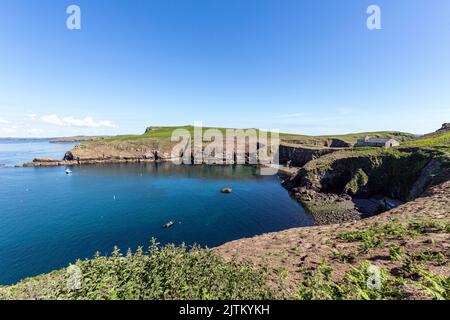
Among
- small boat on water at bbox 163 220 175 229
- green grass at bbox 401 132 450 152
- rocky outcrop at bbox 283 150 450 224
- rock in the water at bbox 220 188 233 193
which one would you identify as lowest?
small boat on water at bbox 163 220 175 229

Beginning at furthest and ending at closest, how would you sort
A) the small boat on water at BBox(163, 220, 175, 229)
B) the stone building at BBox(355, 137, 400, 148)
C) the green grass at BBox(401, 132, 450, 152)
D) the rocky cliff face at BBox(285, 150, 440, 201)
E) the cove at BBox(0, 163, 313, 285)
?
the stone building at BBox(355, 137, 400, 148) < the rocky cliff face at BBox(285, 150, 440, 201) < the green grass at BBox(401, 132, 450, 152) < the small boat on water at BBox(163, 220, 175, 229) < the cove at BBox(0, 163, 313, 285)

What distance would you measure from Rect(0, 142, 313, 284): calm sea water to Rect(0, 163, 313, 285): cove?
0.62 ft

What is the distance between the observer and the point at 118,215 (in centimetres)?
5019

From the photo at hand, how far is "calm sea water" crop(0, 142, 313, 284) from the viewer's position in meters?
35.8

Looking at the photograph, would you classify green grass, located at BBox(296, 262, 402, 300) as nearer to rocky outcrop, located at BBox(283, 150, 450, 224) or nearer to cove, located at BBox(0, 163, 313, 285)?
cove, located at BBox(0, 163, 313, 285)

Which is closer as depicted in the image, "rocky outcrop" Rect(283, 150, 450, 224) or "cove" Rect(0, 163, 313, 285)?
"cove" Rect(0, 163, 313, 285)

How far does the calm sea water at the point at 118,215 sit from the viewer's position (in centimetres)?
3575

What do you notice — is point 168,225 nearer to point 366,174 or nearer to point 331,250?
point 331,250

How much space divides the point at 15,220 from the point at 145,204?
2866 cm

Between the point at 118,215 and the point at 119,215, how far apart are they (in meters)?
0.24

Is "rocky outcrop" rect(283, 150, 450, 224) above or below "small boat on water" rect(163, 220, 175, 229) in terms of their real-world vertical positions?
above

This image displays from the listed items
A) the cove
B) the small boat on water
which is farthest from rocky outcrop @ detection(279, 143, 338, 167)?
the small boat on water

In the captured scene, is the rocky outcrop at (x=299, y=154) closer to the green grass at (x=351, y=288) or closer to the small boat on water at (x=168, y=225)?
the small boat on water at (x=168, y=225)
